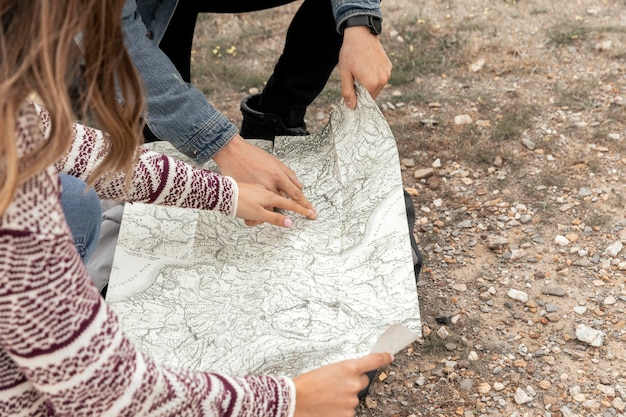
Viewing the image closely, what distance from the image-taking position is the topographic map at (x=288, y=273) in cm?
144

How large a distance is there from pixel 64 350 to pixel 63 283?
9 centimetres

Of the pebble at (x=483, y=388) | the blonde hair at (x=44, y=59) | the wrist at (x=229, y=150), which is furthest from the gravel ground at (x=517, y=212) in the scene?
the blonde hair at (x=44, y=59)

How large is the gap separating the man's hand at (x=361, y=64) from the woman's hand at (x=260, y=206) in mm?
350

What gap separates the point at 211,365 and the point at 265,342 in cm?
12

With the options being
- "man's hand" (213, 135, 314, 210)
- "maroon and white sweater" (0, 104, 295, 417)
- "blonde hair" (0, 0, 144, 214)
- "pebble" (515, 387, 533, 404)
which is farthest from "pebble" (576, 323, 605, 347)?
"blonde hair" (0, 0, 144, 214)

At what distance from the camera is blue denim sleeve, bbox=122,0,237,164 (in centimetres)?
174

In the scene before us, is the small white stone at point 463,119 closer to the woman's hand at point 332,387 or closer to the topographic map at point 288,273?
the topographic map at point 288,273

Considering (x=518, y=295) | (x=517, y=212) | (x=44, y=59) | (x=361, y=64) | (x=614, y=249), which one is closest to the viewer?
(x=44, y=59)

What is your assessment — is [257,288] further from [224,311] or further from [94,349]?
[94,349]

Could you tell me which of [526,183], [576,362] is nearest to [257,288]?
[576,362]

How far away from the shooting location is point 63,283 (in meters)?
0.94

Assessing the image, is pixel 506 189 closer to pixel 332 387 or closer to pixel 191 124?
pixel 191 124

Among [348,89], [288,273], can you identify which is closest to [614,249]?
[348,89]

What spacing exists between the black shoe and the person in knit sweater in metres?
1.28
